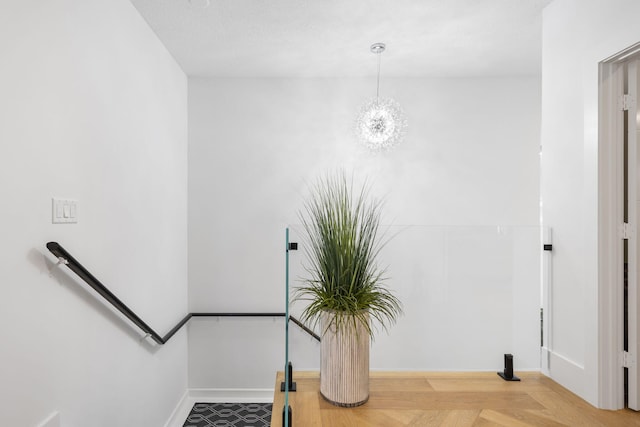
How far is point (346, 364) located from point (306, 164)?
6.70 ft

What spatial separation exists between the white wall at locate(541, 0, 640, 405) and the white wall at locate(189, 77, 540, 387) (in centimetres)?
129

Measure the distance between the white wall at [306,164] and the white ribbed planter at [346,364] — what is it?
5.66ft

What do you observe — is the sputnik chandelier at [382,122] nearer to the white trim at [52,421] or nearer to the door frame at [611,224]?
the door frame at [611,224]

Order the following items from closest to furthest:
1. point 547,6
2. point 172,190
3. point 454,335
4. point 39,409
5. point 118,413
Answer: point 39,409
point 454,335
point 118,413
point 547,6
point 172,190

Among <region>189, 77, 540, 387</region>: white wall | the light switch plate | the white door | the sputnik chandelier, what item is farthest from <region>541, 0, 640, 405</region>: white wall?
the light switch plate

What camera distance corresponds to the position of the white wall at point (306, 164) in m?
3.42

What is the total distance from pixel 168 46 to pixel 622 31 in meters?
2.61

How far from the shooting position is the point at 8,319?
1270mm

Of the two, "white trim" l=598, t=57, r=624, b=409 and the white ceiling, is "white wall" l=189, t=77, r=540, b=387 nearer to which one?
the white ceiling

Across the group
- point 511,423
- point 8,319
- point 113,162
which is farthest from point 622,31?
point 8,319

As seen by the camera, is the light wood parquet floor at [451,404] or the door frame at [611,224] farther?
the door frame at [611,224]

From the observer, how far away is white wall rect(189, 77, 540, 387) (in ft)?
11.2

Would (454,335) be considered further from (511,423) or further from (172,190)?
(172,190)

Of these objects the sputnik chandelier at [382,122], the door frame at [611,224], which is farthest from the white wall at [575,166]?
the sputnik chandelier at [382,122]
